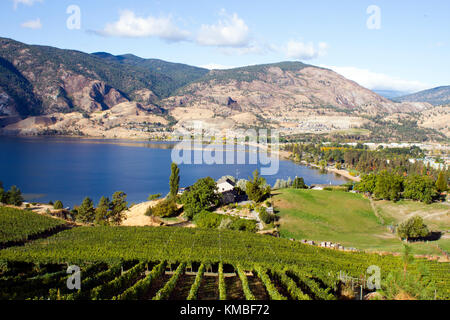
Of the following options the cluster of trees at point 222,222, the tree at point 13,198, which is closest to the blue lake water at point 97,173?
the tree at point 13,198

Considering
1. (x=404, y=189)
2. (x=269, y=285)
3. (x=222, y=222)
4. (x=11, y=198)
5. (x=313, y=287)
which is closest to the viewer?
(x=269, y=285)

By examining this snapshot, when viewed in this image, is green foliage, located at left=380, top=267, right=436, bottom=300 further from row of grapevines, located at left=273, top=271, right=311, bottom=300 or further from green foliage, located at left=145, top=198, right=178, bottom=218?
green foliage, located at left=145, top=198, right=178, bottom=218

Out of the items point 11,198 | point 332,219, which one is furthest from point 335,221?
point 11,198

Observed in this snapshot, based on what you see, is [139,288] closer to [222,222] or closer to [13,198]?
[222,222]

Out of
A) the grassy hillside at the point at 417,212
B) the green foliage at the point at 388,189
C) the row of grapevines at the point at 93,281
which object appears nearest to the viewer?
the row of grapevines at the point at 93,281

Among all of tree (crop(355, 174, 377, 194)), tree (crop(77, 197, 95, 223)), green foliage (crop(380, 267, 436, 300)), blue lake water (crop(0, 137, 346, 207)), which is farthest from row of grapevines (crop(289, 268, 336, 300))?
blue lake water (crop(0, 137, 346, 207))

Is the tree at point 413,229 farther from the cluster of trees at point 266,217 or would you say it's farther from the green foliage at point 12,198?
the green foliage at point 12,198
